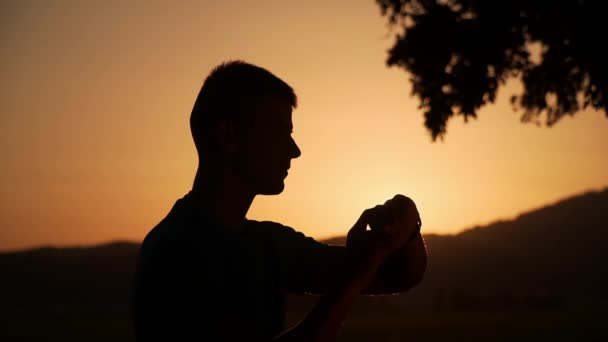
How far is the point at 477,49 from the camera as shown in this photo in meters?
13.3

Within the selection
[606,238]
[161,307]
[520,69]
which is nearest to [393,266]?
[161,307]

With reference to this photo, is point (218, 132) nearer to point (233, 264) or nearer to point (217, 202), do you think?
point (217, 202)

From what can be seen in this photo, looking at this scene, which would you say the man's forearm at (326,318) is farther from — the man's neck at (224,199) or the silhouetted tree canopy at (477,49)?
the silhouetted tree canopy at (477,49)

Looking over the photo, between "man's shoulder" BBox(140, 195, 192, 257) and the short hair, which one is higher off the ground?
the short hair

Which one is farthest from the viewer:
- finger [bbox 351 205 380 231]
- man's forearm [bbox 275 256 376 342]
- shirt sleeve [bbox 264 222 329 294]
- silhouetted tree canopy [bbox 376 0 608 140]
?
silhouetted tree canopy [bbox 376 0 608 140]

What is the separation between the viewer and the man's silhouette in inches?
101

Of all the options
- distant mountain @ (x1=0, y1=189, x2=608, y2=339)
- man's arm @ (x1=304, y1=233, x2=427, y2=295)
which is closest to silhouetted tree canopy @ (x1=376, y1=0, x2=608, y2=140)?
man's arm @ (x1=304, y1=233, x2=427, y2=295)

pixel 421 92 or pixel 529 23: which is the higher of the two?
pixel 529 23

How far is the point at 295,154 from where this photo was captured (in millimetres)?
2953

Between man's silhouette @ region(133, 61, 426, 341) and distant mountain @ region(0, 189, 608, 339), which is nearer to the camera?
man's silhouette @ region(133, 61, 426, 341)

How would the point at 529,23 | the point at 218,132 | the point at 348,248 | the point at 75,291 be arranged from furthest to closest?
1. the point at 75,291
2. the point at 529,23
3. the point at 348,248
4. the point at 218,132

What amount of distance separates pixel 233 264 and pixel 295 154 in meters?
0.43

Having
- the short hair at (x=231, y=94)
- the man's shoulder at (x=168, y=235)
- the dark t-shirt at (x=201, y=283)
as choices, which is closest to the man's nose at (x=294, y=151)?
the short hair at (x=231, y=94)

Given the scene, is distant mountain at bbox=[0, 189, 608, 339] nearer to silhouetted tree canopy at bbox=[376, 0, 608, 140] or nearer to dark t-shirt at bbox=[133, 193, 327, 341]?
silhouetted tree canopy at bbox=[376, 0, 608, 140]
